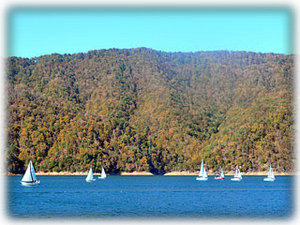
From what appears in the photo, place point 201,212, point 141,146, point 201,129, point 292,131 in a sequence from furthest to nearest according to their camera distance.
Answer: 1. point 201,129
2. point 141,146
3. point 292,131
4. point 201,212

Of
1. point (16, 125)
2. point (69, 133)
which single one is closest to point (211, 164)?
point (69, 133)

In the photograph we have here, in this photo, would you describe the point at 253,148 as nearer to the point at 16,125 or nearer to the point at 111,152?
the point at 111,152

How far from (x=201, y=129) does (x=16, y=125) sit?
7602 cm

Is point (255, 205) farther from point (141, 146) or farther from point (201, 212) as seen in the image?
point (141, 146)

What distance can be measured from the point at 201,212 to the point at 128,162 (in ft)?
407

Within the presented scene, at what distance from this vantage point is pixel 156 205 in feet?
181

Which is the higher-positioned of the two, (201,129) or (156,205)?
(201,129)

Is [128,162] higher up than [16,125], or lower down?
lower down

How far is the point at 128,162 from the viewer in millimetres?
171125

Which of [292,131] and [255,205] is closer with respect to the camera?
[255,205]

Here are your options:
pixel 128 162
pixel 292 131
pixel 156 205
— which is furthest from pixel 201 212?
pixel 128 162

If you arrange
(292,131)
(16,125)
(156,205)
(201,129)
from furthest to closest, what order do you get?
(201,129) < (16,125) < (292,131) < (156,205)

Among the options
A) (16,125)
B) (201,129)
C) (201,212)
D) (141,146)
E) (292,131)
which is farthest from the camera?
(201,129)

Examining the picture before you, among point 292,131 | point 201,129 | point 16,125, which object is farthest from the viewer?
point 201,129
